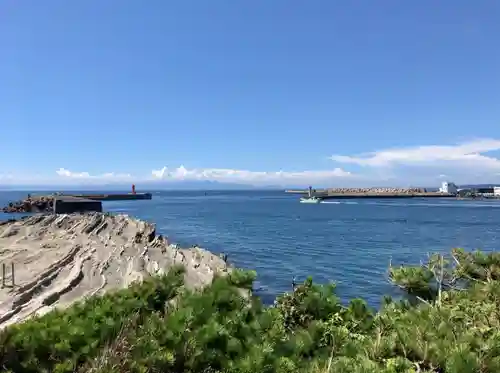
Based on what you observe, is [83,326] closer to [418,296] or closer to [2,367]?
[2,367]

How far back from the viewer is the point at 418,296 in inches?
401

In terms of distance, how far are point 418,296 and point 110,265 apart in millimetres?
28279

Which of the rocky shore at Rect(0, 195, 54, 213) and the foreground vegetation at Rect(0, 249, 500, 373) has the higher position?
the foreground vegetation at Rect(0, 249, 500, 373)

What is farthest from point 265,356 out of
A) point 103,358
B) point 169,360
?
point 103,358

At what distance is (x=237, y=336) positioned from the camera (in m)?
7.59

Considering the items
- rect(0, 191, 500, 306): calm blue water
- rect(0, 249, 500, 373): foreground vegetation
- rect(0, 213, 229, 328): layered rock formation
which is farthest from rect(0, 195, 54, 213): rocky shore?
rect(0, 249, 500, 373): foreground vegetation

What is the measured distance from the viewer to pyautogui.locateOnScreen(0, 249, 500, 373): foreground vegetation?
251 inches

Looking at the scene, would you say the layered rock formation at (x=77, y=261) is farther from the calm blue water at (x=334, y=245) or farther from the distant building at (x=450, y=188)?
the distant building at (x=450, y=188)

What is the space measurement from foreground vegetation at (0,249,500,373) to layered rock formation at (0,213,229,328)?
1122cm

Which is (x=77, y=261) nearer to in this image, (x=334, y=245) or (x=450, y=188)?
(x=334, y=245)

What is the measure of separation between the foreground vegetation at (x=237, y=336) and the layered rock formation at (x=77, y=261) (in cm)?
1122

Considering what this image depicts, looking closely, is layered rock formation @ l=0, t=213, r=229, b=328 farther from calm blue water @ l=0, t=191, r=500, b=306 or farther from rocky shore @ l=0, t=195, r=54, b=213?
rocky shore @ l=0, t=195, r=54, b=213

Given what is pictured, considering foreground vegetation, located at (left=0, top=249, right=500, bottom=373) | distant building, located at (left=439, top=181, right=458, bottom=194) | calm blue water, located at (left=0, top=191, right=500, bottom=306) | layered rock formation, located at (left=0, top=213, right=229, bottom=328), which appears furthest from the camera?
distant building, located at (left=439, top=181, right=458, bottom=194)

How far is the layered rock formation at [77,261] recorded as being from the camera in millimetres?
24797
